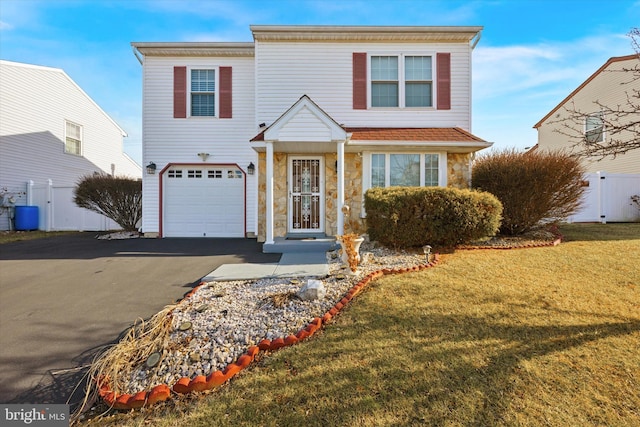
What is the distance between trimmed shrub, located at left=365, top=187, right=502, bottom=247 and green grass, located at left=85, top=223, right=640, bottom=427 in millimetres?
2466

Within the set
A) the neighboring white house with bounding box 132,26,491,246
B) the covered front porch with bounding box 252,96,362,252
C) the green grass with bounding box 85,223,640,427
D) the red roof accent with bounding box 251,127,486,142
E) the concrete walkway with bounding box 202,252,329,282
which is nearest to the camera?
the green grass with bounding box 85,223,640,427

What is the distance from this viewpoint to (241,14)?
9219 millimetres

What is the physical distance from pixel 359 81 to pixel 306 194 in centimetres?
407

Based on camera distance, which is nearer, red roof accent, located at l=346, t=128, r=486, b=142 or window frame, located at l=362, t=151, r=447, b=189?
red roof accent, located at l=346, t=128, r=486, b=142

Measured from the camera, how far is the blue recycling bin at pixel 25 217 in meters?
13.0

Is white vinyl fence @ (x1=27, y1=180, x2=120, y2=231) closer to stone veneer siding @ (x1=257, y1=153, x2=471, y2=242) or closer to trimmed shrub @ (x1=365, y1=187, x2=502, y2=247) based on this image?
stone veneer siding @ (x1=257, y1=153, x2=471, y2=242)

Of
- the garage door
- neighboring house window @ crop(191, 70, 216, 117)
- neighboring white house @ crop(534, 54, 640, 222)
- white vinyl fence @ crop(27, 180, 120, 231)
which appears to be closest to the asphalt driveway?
the garage door

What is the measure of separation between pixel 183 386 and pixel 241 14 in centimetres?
1028

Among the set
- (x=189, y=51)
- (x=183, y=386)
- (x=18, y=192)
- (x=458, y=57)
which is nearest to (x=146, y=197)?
(x=189, y=51)

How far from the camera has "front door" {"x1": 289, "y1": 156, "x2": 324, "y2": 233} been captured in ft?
29.7

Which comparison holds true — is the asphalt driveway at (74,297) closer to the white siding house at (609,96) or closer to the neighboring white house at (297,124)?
the neighboring white house at (297,124)

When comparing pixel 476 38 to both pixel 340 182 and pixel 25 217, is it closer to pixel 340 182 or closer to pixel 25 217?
pixel 340 182

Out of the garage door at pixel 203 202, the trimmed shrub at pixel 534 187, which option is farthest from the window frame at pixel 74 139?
the trimmed shrub at pixel 534 187

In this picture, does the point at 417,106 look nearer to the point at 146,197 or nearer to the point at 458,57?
the point at 458,57
